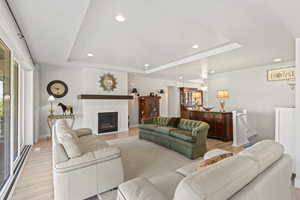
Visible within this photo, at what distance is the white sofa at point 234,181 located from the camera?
2.50 ft

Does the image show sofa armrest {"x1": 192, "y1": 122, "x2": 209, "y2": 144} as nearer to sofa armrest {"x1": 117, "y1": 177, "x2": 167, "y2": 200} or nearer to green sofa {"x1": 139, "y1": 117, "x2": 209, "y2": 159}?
green sofa {"x1": 139, "y1": 117, "x2": 209, "y2": 159}

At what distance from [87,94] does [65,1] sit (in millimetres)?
4203

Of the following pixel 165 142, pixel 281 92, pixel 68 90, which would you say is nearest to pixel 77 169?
pixel 165 142

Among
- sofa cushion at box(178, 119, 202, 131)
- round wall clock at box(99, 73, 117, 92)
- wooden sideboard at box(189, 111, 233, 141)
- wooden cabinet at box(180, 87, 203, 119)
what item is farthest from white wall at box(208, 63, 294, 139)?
round wall clock at box(99, 73, 117, 92)

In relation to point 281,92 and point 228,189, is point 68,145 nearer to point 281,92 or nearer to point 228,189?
point 228,189

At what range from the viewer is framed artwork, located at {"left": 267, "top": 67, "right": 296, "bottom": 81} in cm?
496

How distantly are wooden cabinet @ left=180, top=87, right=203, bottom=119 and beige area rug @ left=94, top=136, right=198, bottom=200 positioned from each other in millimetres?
5531

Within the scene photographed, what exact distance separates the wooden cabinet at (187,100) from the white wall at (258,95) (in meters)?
2.98

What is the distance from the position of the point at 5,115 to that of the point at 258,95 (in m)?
7.30

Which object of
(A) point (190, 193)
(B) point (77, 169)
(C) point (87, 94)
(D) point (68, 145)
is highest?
(C) point (87, 94)

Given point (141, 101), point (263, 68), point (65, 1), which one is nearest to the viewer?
point (65, 1)

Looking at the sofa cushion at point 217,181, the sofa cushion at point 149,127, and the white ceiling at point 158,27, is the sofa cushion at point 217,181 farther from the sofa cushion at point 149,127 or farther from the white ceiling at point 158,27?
the sofa cushion at point 149,127

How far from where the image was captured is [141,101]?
764 centimetres

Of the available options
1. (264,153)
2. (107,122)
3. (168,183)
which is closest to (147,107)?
(107,122)
